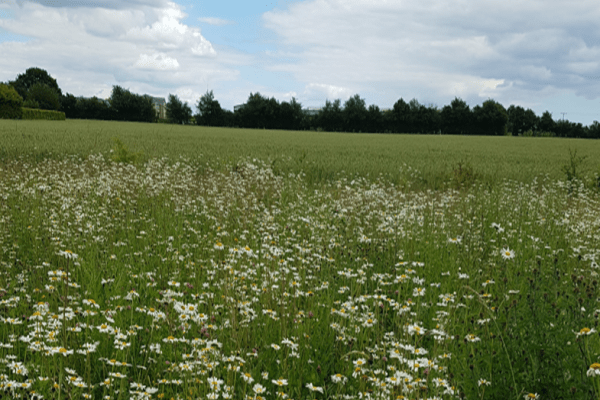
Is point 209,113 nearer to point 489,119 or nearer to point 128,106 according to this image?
point 128,106

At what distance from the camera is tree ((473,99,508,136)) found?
101312 millimetres

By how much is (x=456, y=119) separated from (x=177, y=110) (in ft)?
219

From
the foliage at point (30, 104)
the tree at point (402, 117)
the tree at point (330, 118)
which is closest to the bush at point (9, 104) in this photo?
the foliage at point (30, 104)

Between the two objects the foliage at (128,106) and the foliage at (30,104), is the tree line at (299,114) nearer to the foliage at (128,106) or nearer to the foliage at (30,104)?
the foliage at (128,106)

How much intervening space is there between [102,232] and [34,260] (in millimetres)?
1227

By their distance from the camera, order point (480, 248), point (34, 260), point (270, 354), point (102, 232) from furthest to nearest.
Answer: point (102, 232) < point (480, 248) < point (34, 260) < point (270, 354)

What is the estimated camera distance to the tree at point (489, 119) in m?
101

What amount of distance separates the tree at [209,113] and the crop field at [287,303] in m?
98.2

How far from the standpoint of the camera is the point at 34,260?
18.6ft

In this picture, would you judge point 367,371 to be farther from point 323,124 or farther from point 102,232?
point 323,124

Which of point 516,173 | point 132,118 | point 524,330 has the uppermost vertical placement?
point 132,118

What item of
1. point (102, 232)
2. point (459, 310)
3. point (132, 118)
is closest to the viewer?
point (459, 310)

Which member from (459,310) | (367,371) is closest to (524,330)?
(459,310)

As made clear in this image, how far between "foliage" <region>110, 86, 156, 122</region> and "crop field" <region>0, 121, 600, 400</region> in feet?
311
